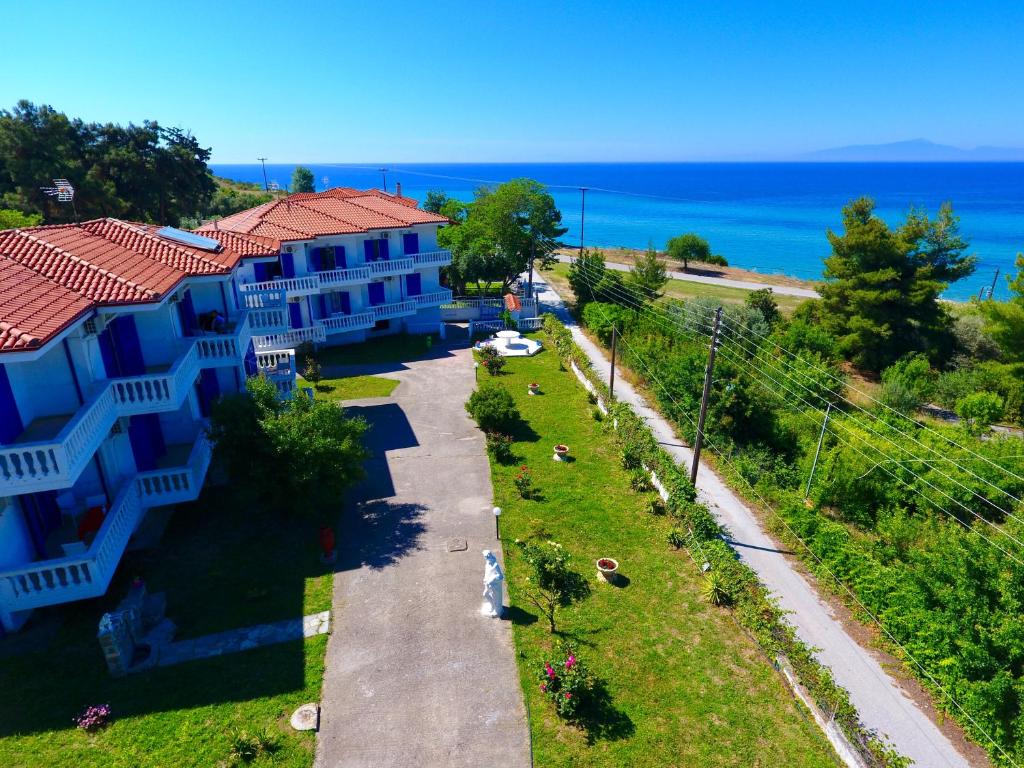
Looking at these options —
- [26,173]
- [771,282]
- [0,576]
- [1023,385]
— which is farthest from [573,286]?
[26,173]

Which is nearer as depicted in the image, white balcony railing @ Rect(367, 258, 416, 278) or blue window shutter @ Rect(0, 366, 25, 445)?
blue window shutter @ Rect(0, 366, 25, 445)

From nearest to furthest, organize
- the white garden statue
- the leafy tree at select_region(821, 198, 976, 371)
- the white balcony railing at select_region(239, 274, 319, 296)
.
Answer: the white garden statue
the white balcony railing at select_region(239, 274, 319, 296)
the leafy tree at select_region(821, 198, 976, 371)

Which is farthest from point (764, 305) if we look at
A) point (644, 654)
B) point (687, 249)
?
point (644, 654)

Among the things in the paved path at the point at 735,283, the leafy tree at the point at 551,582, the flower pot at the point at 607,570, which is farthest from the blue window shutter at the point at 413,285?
the flower pot at the point at 607,570

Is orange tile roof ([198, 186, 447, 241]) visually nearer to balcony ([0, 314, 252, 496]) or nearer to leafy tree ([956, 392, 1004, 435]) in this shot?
balcony ([0, 314, 252, 496])

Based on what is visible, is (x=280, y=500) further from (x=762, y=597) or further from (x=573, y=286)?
(x=573, y=286)

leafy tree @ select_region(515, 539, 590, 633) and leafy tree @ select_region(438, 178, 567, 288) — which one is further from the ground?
leafy tree @ select_region(438, 178, 567, 288)

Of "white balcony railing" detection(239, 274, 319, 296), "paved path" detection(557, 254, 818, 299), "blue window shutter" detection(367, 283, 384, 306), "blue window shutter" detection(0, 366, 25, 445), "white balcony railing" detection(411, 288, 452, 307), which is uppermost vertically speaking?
"blue window shutter" detection(0, 366, 25, 445)

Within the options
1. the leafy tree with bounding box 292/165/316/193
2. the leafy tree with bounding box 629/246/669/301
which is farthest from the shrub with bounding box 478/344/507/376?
the leafy tree with bounding box 292/165/316/193
